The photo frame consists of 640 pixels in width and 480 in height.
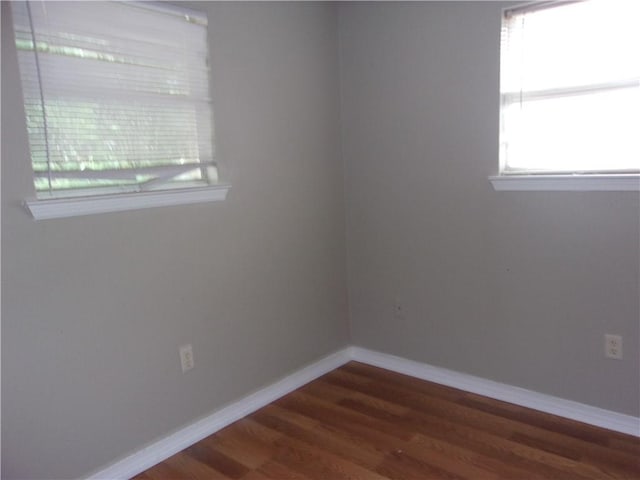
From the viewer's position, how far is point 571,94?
2.20 m

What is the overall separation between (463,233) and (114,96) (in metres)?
1.77

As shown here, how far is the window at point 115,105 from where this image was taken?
175 centimetres

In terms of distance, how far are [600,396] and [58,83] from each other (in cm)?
263

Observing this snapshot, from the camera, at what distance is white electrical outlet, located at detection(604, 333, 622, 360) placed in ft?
7.20

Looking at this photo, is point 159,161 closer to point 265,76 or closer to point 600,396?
point 265,76

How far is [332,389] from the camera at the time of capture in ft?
9.16

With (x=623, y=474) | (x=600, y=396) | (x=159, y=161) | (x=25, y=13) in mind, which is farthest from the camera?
(x=600, y=396)

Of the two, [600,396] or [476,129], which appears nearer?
[600,396]

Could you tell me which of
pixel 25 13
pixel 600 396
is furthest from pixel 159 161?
pixel 600 396

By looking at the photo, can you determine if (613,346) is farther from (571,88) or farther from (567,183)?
(571,88)

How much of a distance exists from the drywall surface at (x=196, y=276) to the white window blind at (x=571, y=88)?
3.39 ft

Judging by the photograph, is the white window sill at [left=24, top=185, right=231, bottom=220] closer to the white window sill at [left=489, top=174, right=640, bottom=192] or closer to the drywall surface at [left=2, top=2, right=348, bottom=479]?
the drywall surface at [left=2, top=2, right=348, bottom=479]

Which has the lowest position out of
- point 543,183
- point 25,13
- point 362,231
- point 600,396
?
point 600,396

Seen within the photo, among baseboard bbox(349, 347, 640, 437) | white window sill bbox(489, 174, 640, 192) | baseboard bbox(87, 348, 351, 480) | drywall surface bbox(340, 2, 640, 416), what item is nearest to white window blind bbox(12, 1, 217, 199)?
drywall surface bbox(340, 2, 640, 416)
